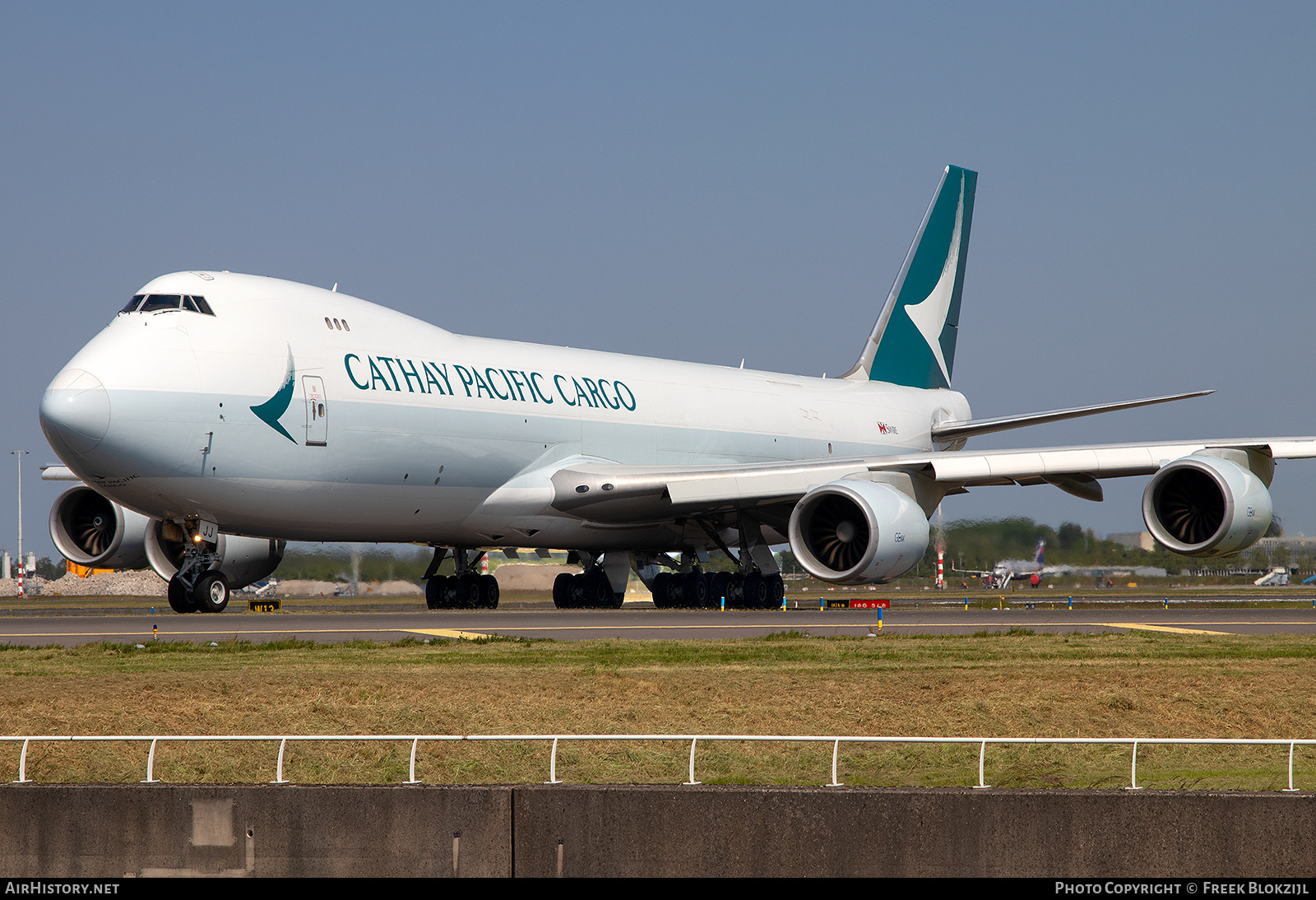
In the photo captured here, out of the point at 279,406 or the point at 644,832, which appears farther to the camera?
the point at 279,406

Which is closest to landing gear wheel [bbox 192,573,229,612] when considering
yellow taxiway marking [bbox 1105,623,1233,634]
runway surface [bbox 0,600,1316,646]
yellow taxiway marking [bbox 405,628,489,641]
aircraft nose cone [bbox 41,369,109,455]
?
runway surface [bbox 0,600,1316,646]

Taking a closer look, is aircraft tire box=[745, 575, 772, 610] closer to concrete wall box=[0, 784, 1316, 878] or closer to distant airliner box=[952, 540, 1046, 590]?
distant airliner box=[952, 540, 1046, 590]

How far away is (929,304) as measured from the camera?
3672 centimetres

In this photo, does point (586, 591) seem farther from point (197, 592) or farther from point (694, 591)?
point (197, 592)

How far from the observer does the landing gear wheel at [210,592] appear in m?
21.6

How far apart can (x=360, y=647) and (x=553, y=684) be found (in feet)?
13.9

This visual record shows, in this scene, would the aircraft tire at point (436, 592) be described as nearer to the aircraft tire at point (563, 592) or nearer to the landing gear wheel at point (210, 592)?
the aircraft tire at point (563, 592)

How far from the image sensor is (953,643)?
16.7 meters

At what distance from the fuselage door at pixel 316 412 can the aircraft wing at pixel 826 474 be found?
15.9 feet

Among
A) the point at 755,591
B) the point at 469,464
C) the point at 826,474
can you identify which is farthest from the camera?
the point at 755,591

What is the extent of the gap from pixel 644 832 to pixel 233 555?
20223 mm

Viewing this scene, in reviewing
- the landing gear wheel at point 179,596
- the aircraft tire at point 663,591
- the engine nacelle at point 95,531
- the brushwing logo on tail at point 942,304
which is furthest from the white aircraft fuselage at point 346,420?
the brushwing logo on tail at point 942,304

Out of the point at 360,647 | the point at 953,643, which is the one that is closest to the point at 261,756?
the point at 360,647

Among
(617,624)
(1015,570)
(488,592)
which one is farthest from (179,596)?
(1015,570)
